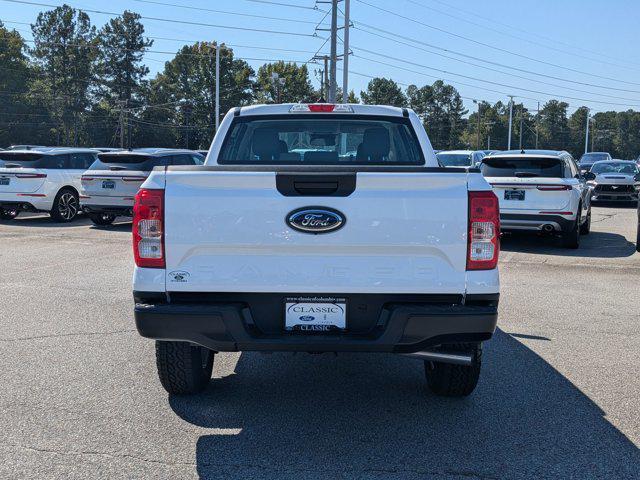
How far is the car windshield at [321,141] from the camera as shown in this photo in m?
5.59

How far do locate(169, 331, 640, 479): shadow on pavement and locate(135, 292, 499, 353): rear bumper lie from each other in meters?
0.56

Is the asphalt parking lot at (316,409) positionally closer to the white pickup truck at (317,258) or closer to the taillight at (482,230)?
the white pickup truck at (317,258)

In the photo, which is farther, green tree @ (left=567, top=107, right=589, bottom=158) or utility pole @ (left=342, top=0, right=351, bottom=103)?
green tree @ (left=567, top=107, right=589, bottom=158)

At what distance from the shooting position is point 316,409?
4.71 m

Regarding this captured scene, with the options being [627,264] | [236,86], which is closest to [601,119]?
[236,86]

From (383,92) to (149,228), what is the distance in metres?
130

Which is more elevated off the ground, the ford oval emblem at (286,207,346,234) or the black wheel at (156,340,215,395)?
the ford oval emblem at (286,207,346,234)

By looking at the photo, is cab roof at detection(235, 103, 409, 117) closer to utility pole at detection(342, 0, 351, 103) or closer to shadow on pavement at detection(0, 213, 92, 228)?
shadow on pavement at detection(0, 213, 92, 228)

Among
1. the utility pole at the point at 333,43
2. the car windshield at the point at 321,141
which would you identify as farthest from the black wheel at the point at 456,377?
the utility pole at the point at 333,43

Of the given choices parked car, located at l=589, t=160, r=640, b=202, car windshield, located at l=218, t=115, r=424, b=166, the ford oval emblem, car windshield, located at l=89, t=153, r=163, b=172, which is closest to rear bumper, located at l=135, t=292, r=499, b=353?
the ford oval emblem

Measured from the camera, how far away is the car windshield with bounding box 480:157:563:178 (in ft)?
41.2

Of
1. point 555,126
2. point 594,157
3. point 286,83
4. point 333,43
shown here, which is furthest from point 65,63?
point 555,126

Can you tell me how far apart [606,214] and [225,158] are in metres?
18.0

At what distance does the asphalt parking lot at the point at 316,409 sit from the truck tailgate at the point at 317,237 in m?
0.92
